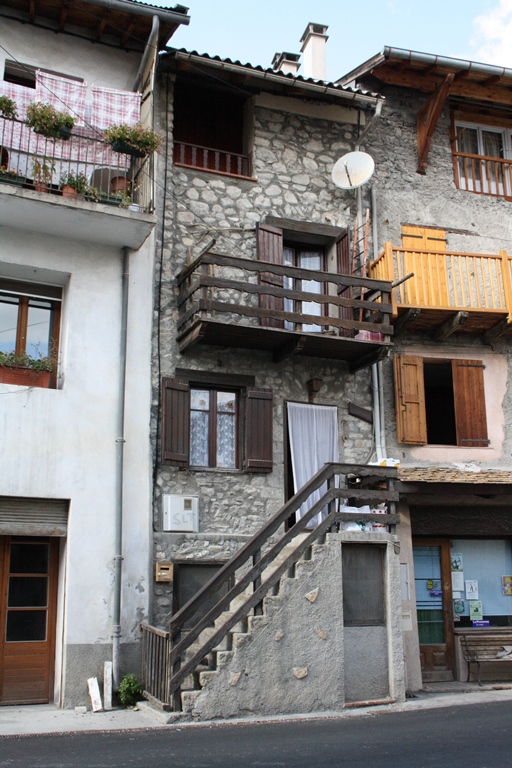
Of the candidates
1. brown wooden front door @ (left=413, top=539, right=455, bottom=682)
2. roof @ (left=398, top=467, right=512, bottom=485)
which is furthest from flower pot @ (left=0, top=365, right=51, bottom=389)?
brown wooden front door @ (left=413, top=539, right=455, bottom=682)

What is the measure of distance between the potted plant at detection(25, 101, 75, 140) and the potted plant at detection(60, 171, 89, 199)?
612mm

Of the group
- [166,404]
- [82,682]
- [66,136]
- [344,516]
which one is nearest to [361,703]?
[344,516]

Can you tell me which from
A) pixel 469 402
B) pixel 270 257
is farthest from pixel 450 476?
pixel 270 257

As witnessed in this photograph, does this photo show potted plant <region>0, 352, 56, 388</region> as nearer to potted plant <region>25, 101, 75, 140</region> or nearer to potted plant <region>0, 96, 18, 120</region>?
potted plant <region>25, 101, 75, 140</region>

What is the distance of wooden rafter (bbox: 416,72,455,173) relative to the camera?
15281 mm

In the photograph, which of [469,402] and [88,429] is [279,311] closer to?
[88,429]

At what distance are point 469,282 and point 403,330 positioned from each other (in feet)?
4.65

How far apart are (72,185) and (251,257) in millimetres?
3248

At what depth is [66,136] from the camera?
1198 cm

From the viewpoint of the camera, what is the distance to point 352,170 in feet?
46.8

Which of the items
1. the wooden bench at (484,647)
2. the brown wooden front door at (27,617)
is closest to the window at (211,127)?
the brown wooden front door at (27,617)

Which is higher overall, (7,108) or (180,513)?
(7,108)

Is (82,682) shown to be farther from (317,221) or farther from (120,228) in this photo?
(317,221)

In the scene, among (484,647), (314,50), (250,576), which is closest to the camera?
(250,576)
